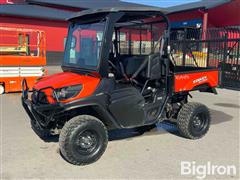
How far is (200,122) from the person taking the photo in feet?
19.8

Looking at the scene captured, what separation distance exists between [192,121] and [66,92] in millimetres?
2423

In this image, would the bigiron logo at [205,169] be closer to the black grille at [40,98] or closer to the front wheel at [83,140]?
the front wheel at [83,140]

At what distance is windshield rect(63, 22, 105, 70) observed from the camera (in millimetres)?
4910

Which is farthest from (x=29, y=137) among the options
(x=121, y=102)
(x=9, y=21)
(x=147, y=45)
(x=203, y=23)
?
(x=203, y=23)

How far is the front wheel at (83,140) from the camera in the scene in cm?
447

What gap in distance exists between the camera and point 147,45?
5.97m

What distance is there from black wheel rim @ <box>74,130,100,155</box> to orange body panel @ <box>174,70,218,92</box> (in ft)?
5.64

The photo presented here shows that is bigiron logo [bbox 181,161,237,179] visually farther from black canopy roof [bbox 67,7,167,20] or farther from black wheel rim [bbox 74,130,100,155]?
black canopy roof [bbox 67,7,167,20]

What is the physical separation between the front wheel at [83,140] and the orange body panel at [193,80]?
1647 millimetres

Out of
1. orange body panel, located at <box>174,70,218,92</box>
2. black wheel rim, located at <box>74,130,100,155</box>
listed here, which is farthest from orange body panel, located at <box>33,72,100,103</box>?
orange body panel, located at <box>174,70,218,92</box>

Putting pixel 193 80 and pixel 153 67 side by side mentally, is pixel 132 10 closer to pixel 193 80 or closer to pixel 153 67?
pixel 153 67

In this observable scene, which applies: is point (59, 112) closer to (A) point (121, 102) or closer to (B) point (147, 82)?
(A) point (121, 102)

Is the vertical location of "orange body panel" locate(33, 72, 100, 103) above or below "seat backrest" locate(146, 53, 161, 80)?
below

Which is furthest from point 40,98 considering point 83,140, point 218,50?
point 218,50
